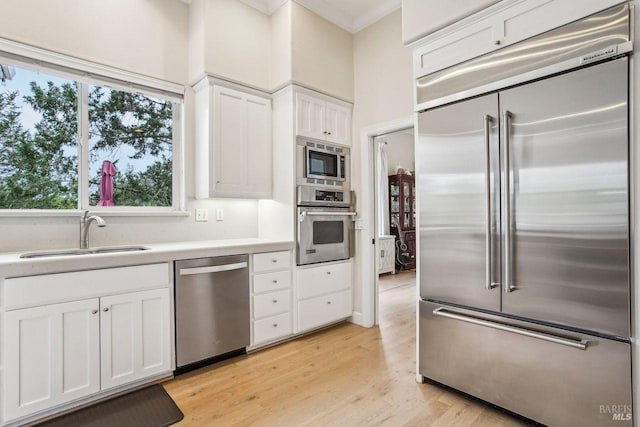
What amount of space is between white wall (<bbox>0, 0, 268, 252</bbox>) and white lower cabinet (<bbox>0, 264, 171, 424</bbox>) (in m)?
0.72

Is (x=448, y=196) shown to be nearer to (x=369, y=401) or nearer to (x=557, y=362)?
(x=557, y=362)

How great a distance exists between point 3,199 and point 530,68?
140 inches

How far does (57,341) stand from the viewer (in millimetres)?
1890

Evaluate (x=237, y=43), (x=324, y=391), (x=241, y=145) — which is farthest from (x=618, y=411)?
(x=237, y=43)

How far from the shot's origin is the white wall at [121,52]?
2.34 m

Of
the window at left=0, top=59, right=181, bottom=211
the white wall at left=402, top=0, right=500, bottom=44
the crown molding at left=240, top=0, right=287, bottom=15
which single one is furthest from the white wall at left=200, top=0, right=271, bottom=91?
the white wall at left=402, top=0, right=500, bottom=44

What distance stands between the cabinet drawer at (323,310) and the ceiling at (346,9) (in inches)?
116

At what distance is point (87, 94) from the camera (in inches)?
105

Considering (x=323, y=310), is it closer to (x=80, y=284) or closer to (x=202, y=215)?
(x=202, y=215)

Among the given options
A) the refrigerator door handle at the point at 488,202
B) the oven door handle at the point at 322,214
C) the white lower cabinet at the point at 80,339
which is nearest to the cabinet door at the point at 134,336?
the white lower cabinet at the point at 80,339

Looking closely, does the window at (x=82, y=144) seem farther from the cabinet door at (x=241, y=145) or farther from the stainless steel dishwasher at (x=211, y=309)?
the stainless steel dishwasher at (x=211, y=309)

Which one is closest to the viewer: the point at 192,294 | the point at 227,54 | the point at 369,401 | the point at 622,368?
the point at 622,368

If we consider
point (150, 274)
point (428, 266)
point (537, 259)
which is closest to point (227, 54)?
point (150, 274)

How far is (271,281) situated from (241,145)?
4.36 ft
